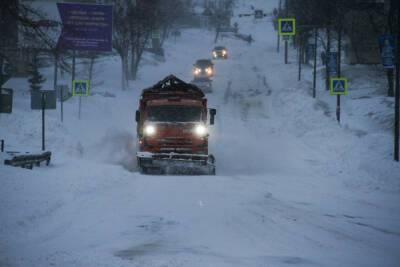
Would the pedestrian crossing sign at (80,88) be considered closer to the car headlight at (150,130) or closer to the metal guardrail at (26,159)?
the metal guardrail at (26,159)

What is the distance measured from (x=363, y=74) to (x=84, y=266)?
39.6 meters

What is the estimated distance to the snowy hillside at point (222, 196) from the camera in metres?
7.79

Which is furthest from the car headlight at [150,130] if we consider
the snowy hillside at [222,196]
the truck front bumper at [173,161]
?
the snowy hillside at [222,196]

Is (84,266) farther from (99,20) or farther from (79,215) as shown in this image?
(99,20)

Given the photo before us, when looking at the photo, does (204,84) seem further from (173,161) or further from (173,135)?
(173,161)

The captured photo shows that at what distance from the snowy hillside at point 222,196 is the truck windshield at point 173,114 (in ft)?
7.25

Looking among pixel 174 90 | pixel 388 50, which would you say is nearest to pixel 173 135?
pixel 174 90

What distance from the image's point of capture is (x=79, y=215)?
34.1ft

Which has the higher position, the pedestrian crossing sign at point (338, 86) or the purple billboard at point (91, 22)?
the purple billboard at point (91, 22)

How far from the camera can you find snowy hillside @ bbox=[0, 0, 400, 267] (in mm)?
7785

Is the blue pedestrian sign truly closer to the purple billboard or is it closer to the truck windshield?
the truck windshield

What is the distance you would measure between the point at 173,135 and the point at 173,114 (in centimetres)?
84

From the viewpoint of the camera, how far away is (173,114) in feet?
59.9

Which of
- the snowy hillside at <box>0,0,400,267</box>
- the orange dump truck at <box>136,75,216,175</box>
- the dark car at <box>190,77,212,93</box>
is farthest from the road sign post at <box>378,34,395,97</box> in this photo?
the dark car at <box>190,77,212,93</box>
